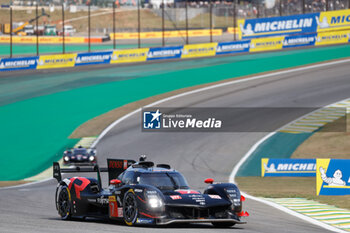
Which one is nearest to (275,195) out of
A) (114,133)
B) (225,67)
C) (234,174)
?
(234,174)

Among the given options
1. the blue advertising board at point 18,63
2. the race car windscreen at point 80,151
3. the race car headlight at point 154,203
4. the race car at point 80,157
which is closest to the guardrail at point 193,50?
the blue advertising board at point 18,63

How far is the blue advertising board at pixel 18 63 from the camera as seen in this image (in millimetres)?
58375

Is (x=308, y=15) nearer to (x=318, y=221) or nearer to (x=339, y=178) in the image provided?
(x=339, y=178)

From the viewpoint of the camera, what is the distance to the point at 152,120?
49.1m

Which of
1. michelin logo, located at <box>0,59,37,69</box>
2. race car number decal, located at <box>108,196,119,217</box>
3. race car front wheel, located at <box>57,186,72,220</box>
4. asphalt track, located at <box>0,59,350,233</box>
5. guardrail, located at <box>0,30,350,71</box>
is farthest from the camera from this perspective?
guardrail, located at <box>0,30,350,71</box>

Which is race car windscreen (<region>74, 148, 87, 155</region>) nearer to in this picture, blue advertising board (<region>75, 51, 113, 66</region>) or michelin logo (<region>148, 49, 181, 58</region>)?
blue advertising board (<region>75, 51, 113, 66</region>)

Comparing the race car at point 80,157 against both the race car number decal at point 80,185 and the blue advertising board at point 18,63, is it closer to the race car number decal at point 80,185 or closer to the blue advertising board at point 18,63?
the race car number decal at point 80,185

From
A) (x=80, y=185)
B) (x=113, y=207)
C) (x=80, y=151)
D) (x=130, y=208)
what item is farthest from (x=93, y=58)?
(x=130, y=208)

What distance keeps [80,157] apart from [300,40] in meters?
37.5

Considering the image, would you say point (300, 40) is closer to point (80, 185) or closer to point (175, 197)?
point (80, 185)

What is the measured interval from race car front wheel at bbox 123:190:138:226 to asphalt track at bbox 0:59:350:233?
351mm

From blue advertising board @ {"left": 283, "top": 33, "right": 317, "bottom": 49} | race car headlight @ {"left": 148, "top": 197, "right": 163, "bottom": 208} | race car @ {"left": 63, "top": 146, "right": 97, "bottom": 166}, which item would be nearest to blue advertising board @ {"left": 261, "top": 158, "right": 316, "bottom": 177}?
race car @ {"left": 63, "top": 146, "right": 97, "bottom": 166}

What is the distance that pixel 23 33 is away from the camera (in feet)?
334

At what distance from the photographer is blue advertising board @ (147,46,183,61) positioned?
65.6m
